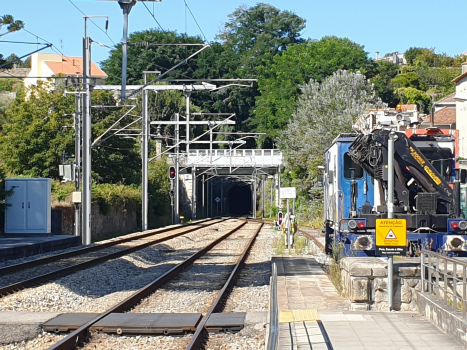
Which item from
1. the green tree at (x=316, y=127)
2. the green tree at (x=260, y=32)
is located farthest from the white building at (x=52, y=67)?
the green tree at (x=316, y=127)

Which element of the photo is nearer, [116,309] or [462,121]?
[116,309]

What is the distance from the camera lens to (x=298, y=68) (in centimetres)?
7075

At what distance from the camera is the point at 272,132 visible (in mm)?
76438

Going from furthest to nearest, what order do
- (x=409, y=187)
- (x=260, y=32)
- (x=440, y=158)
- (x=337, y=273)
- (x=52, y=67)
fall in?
(x=260, y=32)
(x=52, y=67)
(x=440, y=158)
(x=409, y=187)
(x=337, y=273)

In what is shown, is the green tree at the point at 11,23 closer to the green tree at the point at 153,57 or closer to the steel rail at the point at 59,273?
the steel rail at the point at 59,273

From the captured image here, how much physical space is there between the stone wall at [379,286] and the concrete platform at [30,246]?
13912 millimetres

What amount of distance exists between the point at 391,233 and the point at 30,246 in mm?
16173

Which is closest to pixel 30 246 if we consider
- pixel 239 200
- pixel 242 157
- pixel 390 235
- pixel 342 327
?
pixel 390 235

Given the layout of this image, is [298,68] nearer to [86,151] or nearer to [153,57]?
[153,57]

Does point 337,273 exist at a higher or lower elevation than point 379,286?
lower

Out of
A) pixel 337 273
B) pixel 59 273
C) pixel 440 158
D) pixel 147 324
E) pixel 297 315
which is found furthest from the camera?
pixel 59 273

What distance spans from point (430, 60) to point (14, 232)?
10507 cm

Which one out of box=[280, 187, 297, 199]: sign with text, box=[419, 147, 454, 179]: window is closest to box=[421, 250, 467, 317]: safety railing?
box=[419, 147, 454, 179]: window

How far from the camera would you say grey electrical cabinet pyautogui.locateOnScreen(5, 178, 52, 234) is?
29.4m
